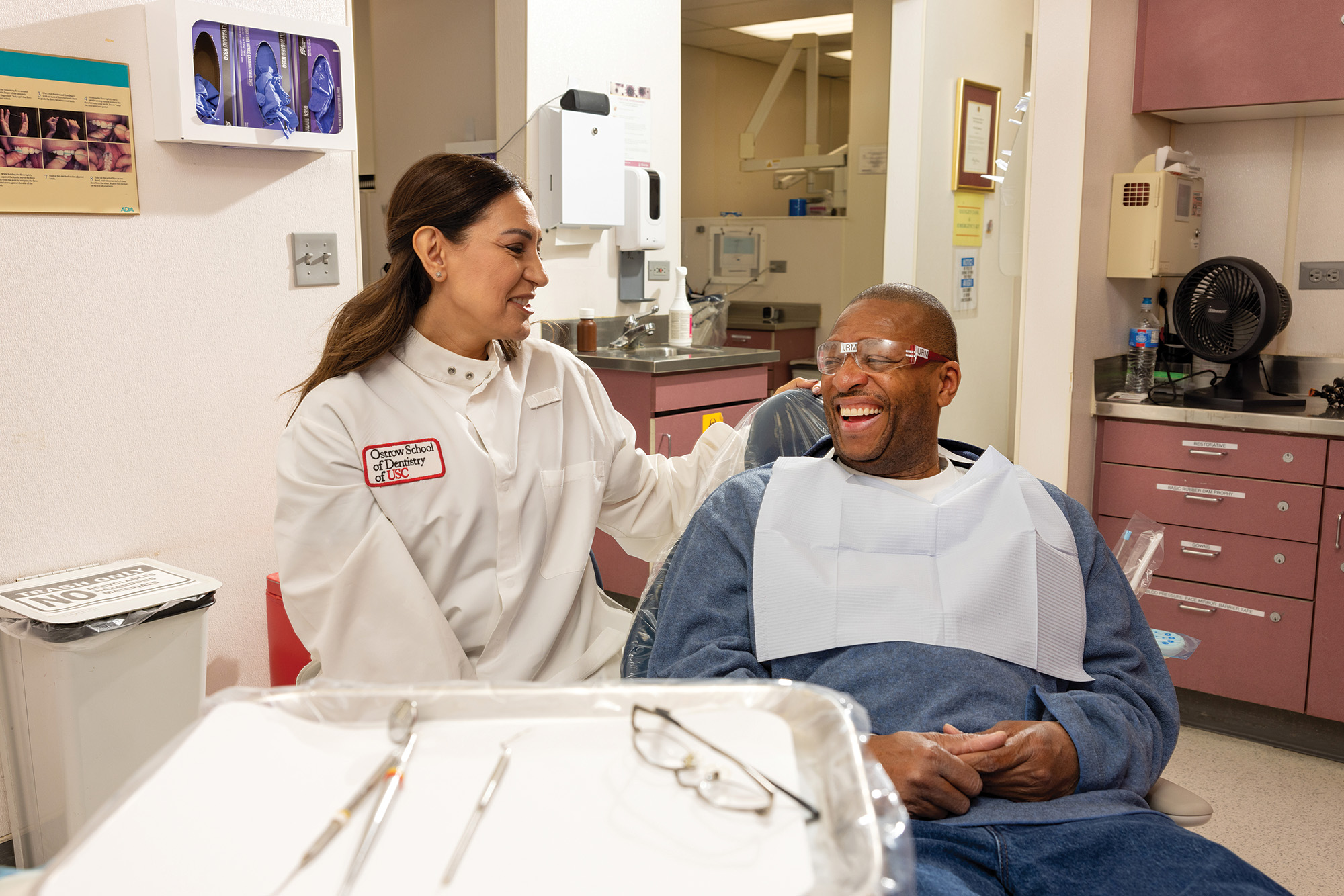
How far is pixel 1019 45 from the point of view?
4.96 m

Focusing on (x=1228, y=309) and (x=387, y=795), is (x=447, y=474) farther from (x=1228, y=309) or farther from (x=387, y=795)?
(x=1228, y=309)

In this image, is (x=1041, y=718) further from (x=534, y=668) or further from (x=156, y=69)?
(x=156, y=69)

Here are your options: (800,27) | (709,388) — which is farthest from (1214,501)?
(800,27)

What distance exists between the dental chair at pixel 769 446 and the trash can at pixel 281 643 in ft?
3.05

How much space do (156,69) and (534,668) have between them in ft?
5.03

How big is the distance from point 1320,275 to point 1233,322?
0.57 meters

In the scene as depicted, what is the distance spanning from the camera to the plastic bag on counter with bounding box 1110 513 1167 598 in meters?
1.83

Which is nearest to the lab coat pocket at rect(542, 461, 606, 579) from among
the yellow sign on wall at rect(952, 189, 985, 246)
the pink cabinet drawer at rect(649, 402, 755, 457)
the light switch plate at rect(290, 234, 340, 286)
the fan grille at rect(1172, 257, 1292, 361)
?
the light switch plate at rect(290, 234, 340, 286)

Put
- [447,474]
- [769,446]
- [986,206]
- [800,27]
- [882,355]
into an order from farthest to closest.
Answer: [800,27] < [986,206] < [769,446] < [447,474] < [882,355]

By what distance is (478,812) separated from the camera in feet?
2.42

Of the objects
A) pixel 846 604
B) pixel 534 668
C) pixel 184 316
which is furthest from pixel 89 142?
pixel 846 604

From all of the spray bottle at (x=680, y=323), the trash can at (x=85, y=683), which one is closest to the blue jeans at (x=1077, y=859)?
the trash can at (x=85, y=683)

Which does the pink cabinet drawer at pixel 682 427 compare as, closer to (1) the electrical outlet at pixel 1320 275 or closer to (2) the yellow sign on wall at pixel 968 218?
(2) the yellow sign on wall at pixel 968 218

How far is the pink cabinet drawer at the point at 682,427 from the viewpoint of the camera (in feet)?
11.4
